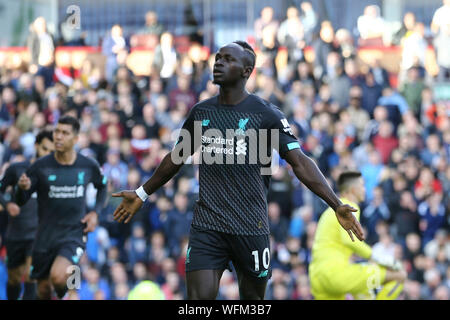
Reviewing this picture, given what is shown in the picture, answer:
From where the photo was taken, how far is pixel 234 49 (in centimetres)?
788

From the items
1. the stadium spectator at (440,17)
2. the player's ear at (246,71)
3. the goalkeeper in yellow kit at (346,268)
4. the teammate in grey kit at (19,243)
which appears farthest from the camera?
the stadium spectator at (440,17)

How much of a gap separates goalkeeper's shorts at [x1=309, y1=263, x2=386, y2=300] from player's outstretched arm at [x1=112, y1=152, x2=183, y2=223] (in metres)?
3.18

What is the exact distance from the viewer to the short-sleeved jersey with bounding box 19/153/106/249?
416 inches

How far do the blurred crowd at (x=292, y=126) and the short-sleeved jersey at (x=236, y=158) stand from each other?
6132 millimetres

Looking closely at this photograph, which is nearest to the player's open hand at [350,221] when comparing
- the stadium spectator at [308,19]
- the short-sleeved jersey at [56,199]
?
the short-sleeved jersey at [56,199]

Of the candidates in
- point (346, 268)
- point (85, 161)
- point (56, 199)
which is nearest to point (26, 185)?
point (56, 199)

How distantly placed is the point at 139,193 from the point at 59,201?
2751mm

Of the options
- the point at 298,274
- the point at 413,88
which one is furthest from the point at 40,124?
the point at 413,88

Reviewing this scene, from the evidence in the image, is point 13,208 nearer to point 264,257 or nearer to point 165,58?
point 264,257

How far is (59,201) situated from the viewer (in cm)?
1055

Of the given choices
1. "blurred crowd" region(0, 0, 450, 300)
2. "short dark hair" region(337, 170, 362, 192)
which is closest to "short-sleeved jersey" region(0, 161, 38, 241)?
"blurred crowd" region(0, 0, 450, 300)

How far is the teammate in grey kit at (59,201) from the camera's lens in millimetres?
10523

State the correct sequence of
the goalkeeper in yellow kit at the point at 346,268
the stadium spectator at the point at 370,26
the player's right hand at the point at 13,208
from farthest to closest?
the stadium spectator at the point at 370,26 < the player's right hand at the point at 13,208 < the goalkeeper in yellow kit at the point at 346,268

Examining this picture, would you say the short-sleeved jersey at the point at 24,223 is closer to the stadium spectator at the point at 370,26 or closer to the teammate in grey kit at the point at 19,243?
the teammate in grey kit at the point at 19,243
